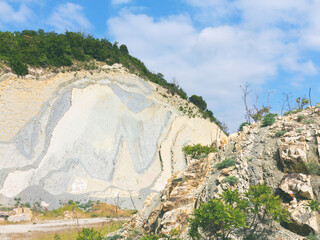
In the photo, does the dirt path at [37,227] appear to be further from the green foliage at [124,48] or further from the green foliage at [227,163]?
the green foliage at [124,48]

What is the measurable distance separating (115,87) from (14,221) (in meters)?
16.8

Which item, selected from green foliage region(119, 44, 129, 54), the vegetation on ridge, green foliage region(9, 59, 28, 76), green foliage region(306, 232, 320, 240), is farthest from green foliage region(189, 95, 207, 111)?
green foliage region(306, 232, 320, 240)

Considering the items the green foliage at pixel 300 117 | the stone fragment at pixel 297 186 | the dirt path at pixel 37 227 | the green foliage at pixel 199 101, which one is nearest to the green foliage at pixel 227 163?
the stone fragment at pixel 297 186

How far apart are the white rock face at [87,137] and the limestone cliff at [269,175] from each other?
10.6m

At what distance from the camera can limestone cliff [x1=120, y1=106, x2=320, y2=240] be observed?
7.22 meters

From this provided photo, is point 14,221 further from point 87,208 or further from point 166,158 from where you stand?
point 166,158

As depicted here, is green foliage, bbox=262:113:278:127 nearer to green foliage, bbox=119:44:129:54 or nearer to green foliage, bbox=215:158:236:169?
green foliage, bbox=215:158:236:169

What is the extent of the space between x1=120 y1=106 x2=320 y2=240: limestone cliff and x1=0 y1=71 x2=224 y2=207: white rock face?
1056cm

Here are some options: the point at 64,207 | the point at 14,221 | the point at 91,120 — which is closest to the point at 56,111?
the point at 91,120

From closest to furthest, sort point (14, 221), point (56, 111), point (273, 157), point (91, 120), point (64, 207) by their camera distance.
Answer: point (273, 157) → point (14, 221) → point (64, 207) → point (56, 111) → point (91, 120)

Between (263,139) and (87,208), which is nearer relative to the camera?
(263,139)

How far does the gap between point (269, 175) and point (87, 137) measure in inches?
796

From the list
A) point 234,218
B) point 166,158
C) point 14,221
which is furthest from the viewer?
point 166,158

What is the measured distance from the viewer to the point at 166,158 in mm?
28422
